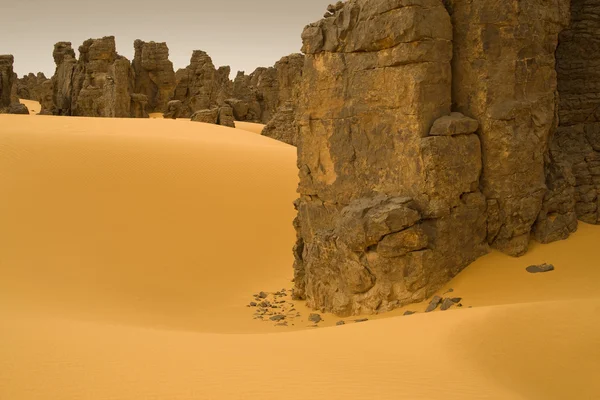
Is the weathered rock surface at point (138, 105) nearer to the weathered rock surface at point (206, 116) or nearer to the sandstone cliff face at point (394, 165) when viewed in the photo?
the weathered rock surface at point (206, 116)

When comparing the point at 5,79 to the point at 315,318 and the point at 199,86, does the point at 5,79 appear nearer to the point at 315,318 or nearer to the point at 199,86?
the point at 199,86

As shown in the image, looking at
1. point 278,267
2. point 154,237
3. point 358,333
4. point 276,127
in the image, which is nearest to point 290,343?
point 358,333

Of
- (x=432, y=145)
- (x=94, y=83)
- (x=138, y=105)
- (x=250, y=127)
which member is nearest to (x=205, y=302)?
(x=432, y=145)

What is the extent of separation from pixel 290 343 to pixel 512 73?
5808mm

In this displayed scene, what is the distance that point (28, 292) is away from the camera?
10.1m

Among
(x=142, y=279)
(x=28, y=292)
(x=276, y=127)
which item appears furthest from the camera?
(x=276, y=127)

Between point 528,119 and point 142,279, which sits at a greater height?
point 528,119

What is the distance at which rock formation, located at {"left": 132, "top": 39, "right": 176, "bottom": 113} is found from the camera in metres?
40.5

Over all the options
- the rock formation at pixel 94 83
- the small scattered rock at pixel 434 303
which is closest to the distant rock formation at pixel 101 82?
the rock formation at pixel 94 83

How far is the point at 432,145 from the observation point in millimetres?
9117

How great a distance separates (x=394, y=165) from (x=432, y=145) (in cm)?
77

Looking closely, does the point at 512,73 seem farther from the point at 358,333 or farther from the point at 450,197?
the point at 358,333

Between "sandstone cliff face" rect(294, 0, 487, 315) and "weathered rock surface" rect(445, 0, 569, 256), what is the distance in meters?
0.27

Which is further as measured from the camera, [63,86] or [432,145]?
[63,86]
